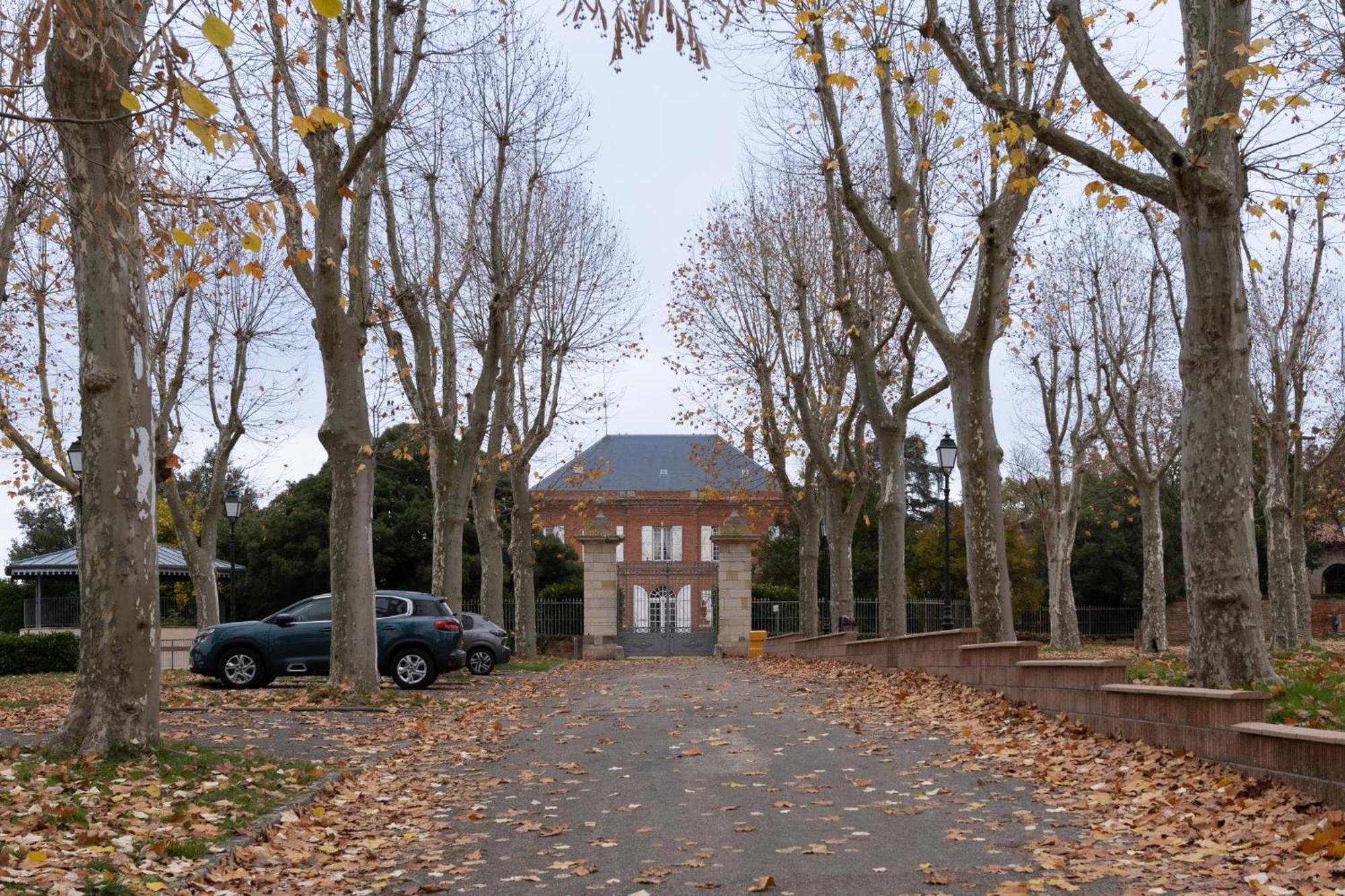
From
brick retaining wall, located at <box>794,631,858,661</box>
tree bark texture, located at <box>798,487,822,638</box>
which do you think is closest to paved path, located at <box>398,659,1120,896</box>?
brick retaining wall, located at <box>794,631,858,661</box>

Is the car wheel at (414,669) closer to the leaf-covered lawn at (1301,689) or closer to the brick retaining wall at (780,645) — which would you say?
the leaf-covered lawn at (1301,689)

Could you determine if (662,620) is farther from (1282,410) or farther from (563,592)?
(1282,410)

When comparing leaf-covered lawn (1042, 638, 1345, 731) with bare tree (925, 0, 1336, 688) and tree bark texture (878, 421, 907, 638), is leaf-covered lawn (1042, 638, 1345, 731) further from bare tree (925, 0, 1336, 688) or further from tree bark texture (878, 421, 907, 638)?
tree bark texture (878, 421, 907, 638)

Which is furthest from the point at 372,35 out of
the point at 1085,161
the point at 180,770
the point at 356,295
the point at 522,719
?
the point at 180,770

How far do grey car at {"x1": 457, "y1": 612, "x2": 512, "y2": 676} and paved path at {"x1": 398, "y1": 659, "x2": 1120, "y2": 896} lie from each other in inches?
430

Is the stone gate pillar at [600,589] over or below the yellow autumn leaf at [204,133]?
below

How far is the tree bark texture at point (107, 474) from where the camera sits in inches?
371

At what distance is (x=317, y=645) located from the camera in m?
20.8

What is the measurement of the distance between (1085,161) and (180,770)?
28.7 ft

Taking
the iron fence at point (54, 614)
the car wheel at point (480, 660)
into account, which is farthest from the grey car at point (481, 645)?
the iron fence at point (54, 614)

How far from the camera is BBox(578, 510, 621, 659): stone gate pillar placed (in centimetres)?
4094

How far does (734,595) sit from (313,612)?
21719mm

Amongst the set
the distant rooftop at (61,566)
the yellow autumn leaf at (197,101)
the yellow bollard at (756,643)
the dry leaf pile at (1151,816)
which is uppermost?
the yellow autumn leaf at (197,101)

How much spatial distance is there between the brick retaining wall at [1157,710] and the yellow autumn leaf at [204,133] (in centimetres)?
643
